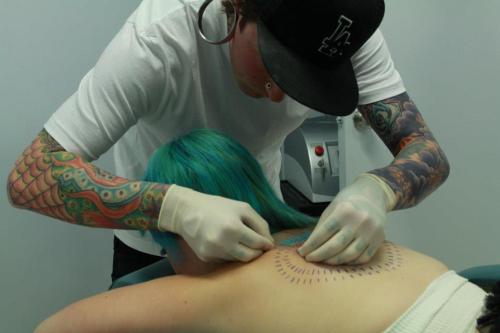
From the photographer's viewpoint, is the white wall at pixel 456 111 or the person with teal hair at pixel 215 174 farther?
the white wall at pixel 456 111

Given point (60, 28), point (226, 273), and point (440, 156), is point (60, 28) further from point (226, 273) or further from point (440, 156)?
point (440, 156)

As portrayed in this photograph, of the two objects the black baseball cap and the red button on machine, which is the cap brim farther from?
the red button on machine

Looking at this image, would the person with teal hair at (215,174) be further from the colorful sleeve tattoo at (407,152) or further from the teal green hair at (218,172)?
the colorful sleeve tattoo at (407,152)

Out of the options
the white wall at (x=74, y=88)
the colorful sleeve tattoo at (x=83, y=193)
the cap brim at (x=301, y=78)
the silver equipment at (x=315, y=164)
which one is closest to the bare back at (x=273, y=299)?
the colorful sleeve tattoo at (x=83, y=193)

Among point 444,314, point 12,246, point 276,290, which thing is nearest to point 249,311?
point 276,290

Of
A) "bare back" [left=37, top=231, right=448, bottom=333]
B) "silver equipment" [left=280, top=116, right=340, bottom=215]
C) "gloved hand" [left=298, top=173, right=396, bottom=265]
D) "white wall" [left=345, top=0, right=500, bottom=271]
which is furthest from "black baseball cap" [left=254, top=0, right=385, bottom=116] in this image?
"silver equipment" [left=280, top=116, right=340, bottom=215]

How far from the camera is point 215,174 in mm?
941

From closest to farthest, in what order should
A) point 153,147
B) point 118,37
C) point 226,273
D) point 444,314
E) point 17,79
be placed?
point 444,314 → point 226,273 → point 118,37 → point 153,147 → point 17,79

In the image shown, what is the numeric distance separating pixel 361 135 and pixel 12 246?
1.37 m

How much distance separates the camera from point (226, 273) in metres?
0.82

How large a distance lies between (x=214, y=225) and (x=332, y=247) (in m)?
0.22

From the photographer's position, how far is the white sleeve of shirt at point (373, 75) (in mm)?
1131

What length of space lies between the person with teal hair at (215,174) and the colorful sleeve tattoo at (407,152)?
0.74ft

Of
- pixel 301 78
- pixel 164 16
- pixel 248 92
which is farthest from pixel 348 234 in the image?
pixel 164 16
